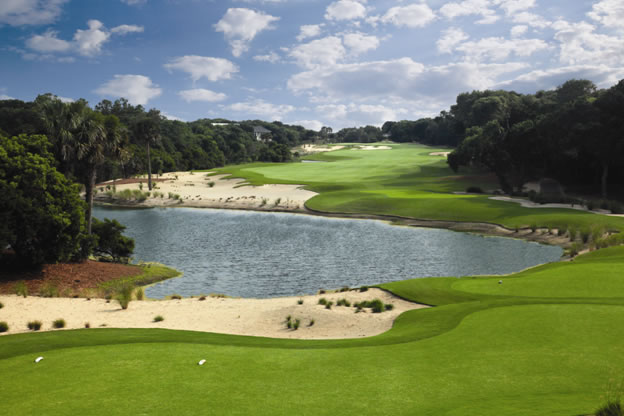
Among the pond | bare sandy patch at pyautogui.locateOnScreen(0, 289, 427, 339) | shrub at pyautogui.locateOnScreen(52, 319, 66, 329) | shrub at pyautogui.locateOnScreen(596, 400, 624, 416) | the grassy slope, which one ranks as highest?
shrub at pyautogui.locateOnScreen(596, 400, 624, 416)

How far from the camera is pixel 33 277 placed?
2381 cm

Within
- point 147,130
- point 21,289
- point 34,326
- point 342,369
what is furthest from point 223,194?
point 342,369

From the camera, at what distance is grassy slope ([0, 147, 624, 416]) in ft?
23.7

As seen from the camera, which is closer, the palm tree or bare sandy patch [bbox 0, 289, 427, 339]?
bare sandy patch [bbox 0, 289, 427, 339]

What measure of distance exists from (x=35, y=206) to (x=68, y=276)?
4331 millimetres

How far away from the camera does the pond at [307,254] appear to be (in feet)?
91.8

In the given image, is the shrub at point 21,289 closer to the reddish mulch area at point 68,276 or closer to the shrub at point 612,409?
the reddish mulch area at point 68,276

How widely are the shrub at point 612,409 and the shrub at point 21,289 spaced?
2257 centimetres

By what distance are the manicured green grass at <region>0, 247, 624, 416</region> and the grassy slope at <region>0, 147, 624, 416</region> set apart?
27 millimetres

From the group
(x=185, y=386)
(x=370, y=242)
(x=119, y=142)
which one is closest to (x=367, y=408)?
(x=185, y=386)

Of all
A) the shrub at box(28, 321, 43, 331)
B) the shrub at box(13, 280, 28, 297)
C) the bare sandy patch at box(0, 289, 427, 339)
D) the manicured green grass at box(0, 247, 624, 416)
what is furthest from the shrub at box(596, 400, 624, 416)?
the shrub at box(13, 280, 28, 297)

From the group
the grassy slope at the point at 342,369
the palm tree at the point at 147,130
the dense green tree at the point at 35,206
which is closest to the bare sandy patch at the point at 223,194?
the palm tree at the point at 147,130

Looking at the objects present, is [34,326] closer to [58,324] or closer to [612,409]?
[58,324]

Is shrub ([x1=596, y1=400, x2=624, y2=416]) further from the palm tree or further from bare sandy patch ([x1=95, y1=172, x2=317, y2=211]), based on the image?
the palm tree
